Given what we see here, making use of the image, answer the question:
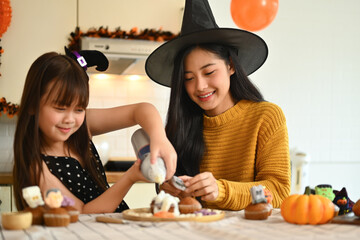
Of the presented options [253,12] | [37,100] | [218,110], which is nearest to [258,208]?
Result: [37,100]

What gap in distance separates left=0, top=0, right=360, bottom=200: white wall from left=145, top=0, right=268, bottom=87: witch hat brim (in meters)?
1.71

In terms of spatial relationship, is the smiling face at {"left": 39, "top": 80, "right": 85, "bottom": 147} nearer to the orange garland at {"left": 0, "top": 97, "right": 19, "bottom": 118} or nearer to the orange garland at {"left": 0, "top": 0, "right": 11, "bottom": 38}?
the orange garland at {"left": 0, "top": 97, "right": 19, "bottom": 118}

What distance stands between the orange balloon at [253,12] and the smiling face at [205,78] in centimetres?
77

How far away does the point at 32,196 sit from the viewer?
3.45 ft

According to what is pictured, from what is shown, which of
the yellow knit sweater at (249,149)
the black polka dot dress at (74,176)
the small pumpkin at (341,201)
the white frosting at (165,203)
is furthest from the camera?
the yellow knit sweater at (249,149)

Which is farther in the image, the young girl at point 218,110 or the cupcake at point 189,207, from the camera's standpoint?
the young girl at point 218,110

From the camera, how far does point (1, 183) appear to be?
118 inches

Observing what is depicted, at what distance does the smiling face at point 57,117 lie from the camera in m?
1.29

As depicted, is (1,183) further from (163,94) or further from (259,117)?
(259,117)

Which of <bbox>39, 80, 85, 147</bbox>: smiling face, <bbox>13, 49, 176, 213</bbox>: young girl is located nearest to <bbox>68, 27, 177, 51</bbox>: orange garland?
<bbox>13, 49, 176, 213</bbox>: young girl

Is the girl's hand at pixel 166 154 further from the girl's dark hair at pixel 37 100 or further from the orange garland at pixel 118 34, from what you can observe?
the orange garland at pixel 118 34

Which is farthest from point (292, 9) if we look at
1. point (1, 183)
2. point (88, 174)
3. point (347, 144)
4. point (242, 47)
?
point (88, 174)

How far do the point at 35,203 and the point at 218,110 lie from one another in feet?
3.22

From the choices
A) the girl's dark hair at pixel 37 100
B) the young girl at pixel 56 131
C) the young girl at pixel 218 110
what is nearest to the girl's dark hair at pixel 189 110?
the young girl at pixel 218 110
